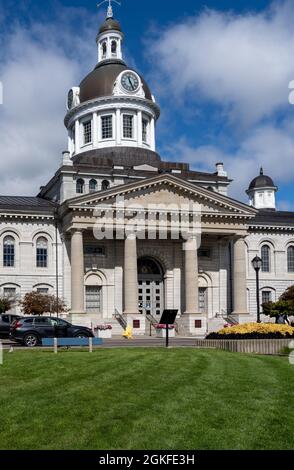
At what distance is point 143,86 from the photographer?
6775cm

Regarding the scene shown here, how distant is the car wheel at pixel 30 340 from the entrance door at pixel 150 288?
79.3 ft

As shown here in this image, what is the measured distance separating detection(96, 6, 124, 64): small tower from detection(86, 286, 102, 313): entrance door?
86.6ft

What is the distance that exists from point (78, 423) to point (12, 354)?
1291cm

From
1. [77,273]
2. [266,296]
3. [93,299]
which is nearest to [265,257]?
[266,296]

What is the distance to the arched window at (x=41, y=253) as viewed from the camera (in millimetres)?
54719

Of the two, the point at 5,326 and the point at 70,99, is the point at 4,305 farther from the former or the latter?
the point at 70,99

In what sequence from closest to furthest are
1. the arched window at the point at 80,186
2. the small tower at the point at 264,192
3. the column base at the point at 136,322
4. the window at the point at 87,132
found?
1. the column base at the point at 136,322
2. the arched window at the point at 80,186
3. the window at the point at 87,132
4. the small tower at the point at 264,192

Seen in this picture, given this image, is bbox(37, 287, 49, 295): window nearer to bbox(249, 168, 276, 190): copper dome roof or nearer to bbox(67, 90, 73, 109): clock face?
bbox(67, 90, 73, 109): clock face

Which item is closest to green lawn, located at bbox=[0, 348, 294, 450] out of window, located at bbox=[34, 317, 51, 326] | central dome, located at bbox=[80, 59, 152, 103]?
window, located at bbox=[34, 317, 51, 326]

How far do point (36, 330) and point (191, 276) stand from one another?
74.1ft

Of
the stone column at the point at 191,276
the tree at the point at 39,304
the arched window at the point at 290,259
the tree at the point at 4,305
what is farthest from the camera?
the arched window at the point at 290,259

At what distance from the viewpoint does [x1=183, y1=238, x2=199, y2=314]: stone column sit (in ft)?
176

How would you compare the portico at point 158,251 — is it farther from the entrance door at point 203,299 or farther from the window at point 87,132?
the window at point 87,132

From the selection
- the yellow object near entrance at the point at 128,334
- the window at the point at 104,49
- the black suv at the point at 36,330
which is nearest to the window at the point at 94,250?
the yellow object near entrance at the point at 128,334
